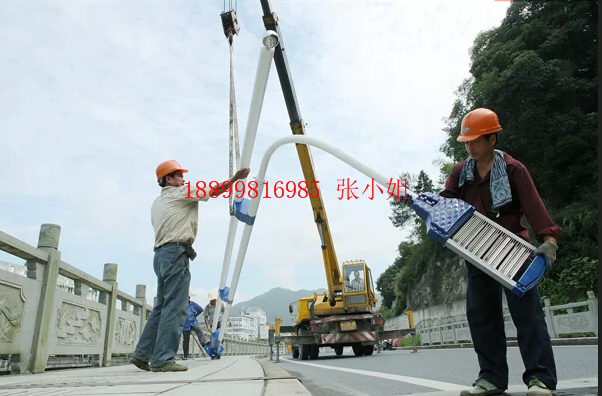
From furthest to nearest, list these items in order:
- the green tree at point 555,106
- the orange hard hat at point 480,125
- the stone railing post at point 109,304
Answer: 1. the green tree at point 555,106
2. the stone railing post at point 109,304
3. the orange hard hat at point 480,125

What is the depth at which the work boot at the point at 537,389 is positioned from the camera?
6.36 ft

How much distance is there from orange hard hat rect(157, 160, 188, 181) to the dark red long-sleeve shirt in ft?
9.70

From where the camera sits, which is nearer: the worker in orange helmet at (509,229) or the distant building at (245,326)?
the worker in orange helmet at (509,229)

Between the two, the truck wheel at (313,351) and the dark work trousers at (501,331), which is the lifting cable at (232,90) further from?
the truck wheel at (313,351)

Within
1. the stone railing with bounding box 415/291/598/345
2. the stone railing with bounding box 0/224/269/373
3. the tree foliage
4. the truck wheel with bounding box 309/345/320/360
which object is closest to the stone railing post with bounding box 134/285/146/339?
the stone railing with bounding box 0/224/269/373

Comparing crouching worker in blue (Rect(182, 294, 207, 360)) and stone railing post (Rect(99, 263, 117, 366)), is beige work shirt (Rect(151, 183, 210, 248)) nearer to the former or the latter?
stone railing post (Rect(99, 263, 117, 366))

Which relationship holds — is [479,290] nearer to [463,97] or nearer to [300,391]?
[300,391]

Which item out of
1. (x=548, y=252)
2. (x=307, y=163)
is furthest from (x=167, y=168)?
(x=307, y=163)

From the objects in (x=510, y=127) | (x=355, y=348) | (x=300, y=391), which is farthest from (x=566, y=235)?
(x=300, y=391)

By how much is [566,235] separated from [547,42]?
404 inches

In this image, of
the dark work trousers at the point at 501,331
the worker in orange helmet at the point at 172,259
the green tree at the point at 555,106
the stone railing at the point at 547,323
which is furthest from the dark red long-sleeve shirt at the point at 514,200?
the green tree at the point at 555,106

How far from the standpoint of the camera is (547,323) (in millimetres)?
12758

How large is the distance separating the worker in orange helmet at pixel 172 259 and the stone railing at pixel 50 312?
1.69 m

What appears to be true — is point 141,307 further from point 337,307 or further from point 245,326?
point 245,326
